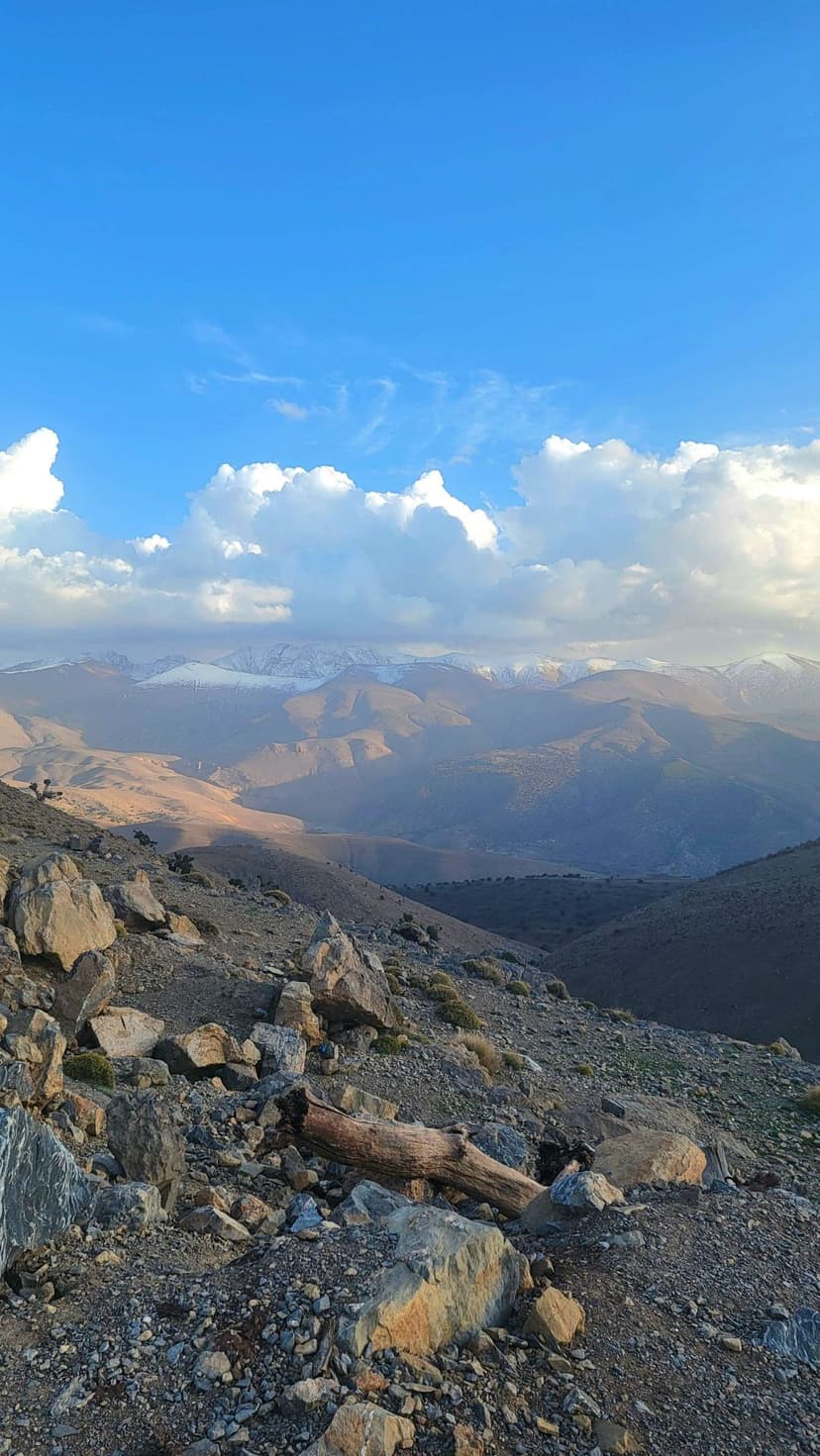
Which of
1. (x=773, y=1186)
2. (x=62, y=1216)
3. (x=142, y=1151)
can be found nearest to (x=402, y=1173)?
(x=142, y=1151)

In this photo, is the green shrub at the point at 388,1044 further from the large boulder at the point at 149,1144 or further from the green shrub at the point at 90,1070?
the large boulder at the point at 149,1144

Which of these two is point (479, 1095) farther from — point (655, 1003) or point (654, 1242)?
point (655, 1003)

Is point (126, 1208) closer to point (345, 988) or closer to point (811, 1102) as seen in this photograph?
point (345, 988)

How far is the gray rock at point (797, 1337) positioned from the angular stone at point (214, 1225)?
595 cm

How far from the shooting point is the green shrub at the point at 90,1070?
14.2 meters

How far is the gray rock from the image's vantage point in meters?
8.11

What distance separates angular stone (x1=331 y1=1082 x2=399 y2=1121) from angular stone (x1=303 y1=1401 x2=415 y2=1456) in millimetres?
7146

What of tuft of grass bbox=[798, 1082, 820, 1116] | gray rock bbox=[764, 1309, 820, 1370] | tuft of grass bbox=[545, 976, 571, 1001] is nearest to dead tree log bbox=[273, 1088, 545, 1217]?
→ gray rock bbox=[764, 1309, 820, 1370]

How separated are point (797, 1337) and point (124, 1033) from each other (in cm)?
1273

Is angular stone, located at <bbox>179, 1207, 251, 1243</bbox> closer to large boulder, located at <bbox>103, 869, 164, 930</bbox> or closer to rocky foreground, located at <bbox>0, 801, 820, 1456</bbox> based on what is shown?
rocky foreground, located at <bbox>0, 801, 820, 1456</bbox>

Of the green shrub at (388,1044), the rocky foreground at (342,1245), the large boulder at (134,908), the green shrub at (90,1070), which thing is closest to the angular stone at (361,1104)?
the rocky foreground at (342,1245)

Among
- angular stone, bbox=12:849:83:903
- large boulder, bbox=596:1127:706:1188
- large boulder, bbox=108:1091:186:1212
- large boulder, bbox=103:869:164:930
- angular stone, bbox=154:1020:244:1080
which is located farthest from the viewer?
large boulder, bbox=103:869:164:930

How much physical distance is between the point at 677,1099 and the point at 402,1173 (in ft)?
42.8

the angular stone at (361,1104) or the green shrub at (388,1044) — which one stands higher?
the angular stone at (361,1104)
